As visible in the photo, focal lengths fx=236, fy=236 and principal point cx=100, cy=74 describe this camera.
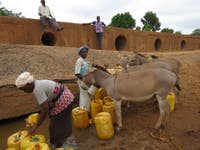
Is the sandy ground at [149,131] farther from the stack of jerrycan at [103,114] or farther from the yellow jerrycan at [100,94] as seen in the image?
the yellow jerrycan at [100,94]

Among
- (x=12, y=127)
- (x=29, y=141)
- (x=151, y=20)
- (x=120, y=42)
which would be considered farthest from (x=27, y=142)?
(x=151, y=20)

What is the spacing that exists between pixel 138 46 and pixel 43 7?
6.90 meters

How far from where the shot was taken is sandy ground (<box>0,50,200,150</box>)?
4.55m

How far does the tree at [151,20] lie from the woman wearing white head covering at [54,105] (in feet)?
123

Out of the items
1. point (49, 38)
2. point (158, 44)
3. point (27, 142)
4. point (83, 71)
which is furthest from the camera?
point (158, 44)

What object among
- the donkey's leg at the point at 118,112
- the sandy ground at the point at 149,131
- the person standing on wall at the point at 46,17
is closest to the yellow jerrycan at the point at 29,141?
the sandy ground at the point at 149,131

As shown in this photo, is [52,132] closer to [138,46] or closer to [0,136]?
[0,136]

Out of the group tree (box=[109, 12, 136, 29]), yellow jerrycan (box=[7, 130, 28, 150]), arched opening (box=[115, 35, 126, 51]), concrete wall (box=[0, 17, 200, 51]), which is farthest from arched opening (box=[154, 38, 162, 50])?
tree (box=[109, 12, 136, 29])

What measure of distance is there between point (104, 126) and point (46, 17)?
5.96 m

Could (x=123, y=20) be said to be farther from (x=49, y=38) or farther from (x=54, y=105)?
(x=54, y=105)

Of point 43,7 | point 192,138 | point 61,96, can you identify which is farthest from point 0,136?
point 43,7

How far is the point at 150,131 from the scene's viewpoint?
505 centimetres

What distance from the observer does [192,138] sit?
473 centimetres

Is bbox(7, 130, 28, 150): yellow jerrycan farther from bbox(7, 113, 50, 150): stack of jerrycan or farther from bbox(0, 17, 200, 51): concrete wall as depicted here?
bbox(0, 17, 200, 51): concrete wall
